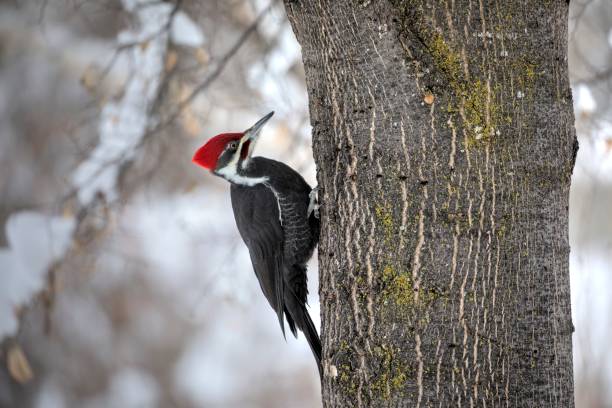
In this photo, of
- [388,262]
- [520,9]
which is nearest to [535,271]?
[388,262]

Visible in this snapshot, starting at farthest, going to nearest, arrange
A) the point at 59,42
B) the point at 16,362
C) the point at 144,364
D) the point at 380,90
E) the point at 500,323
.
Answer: the point at 144,364 < the point at 59,42 < the point at 16,362 < the point at 380,90 < the point at 500,323

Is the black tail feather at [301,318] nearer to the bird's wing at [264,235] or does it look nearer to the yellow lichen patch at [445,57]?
the bird's wing at [264,235]

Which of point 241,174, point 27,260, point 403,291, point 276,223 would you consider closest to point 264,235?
point 276,223

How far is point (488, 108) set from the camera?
6.76ft

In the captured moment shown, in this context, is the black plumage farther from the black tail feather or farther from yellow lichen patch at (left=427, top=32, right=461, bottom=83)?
yellow lichen patch at (left=427, top=32, right=461, bottom=83)

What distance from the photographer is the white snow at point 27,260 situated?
4.12 metres

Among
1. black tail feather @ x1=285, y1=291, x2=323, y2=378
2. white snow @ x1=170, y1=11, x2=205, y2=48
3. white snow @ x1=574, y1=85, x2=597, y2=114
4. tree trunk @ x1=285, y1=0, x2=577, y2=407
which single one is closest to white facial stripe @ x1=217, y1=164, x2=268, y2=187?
black tail feather @ x1=285, y1=291, x2=323, y2=378

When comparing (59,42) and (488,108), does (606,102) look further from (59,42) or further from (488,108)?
(59,42)

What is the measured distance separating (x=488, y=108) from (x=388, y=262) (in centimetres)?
58

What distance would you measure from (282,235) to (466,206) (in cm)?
166

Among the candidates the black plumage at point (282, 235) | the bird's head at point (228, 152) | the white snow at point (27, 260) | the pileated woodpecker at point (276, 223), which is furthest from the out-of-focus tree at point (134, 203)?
the black plumage at point (282, 235)

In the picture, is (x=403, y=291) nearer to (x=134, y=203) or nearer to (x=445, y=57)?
(x=445, y=57)

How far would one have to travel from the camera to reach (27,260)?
14.0 ft

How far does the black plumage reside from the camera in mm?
3537
